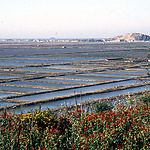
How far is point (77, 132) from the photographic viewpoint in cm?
895

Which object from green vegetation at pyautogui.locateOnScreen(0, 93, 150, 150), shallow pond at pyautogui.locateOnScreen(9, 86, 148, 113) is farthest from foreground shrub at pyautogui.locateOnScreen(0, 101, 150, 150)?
shallow pond at pyautogui.locateOnScreen(9, 86, 148, 113)

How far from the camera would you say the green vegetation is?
26.8 feet

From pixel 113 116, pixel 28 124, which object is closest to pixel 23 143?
pixel 28 124

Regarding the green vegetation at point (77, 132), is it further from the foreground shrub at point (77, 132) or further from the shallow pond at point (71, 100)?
the shallow pond at point (71, 100)

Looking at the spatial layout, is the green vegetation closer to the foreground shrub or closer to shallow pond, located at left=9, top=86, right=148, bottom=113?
the foreground shrub

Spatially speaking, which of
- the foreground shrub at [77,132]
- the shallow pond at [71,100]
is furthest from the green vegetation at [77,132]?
the shallow pond at [71,100]

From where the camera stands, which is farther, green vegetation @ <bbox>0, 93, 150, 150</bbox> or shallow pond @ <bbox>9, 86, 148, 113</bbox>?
shallow pond @ <bbox>9, 86, 148, 113</bbox>

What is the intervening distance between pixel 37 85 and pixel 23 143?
21658 millimetres

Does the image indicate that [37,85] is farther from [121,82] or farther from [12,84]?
[121,82]

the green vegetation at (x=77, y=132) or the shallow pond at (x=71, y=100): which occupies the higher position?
the green vegetation at (x=77, y=132)

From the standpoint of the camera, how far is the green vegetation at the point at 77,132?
8.16m

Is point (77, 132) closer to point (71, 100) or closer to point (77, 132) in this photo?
point (77, 132)

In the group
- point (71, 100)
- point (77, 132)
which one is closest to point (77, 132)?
point (77, 132)

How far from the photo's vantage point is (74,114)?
10.2 metres
